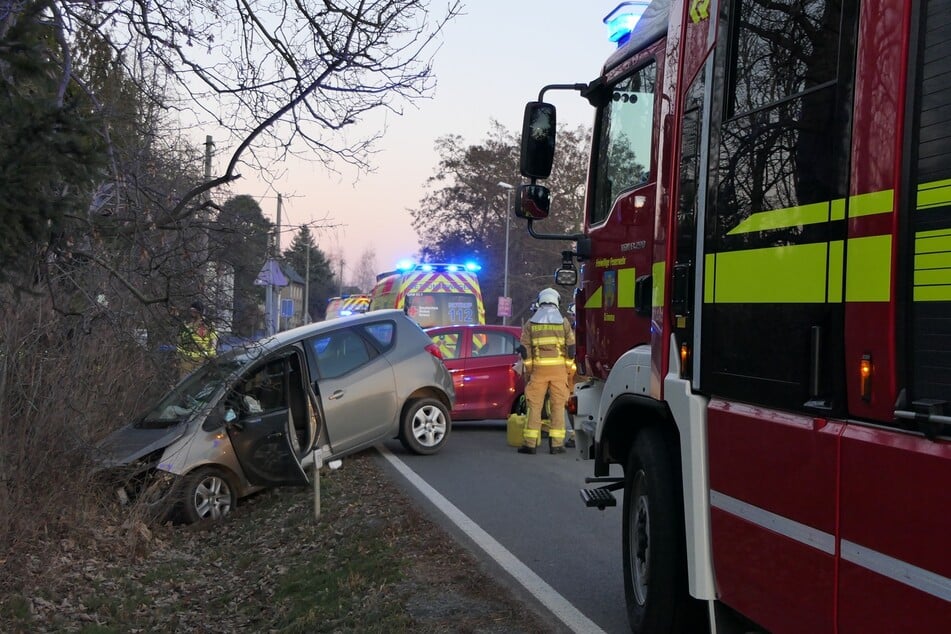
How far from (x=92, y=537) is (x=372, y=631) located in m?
3.85

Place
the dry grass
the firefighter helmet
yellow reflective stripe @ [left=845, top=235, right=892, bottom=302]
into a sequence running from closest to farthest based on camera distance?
yellow reflective stripe @ [left=845, top=235, right=892, bottom=302]
the dry grass
the firefighter helmet

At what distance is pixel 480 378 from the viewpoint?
1323 cm

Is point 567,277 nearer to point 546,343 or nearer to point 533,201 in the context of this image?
point 533,201

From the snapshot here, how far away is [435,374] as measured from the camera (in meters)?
11.0

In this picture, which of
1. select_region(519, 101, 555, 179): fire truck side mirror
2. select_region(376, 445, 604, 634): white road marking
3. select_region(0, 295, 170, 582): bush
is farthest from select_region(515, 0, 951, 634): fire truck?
select_region(0, 295, 170, 582): bush

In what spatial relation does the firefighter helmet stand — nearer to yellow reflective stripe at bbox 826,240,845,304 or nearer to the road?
the road

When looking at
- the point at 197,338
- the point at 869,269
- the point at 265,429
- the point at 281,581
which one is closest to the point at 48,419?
the point at 197,338

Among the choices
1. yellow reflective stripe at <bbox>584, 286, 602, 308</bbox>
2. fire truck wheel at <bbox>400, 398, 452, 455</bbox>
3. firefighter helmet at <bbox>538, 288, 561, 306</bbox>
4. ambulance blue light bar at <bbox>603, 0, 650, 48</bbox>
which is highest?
ambulance blue light bar at <bbox>603, 0, 650, 48</bbox>

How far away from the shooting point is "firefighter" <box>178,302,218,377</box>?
745cm

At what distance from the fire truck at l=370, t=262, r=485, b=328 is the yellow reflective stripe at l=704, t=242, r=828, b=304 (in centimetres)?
1751

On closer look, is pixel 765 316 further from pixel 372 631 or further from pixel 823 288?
pixel 372 631

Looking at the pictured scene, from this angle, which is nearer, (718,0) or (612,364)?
(718,0)

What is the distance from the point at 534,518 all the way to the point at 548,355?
335 cm

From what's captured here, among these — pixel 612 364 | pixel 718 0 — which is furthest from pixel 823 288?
pixel 612 364
